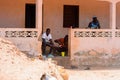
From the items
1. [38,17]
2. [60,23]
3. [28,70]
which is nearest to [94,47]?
[60,23]

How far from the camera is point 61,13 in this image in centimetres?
1809

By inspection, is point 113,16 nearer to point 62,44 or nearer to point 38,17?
point 62,44

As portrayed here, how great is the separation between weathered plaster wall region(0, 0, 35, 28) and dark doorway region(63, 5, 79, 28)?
175 centimetres

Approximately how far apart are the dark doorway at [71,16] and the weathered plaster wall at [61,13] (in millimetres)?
169

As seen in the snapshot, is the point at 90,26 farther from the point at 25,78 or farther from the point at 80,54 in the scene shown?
the point at 25,78

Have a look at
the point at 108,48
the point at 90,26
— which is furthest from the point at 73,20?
the point at 108,48

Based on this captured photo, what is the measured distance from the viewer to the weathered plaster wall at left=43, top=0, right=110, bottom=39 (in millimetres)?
A: 17844

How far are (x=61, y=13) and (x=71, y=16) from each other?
0.55 m

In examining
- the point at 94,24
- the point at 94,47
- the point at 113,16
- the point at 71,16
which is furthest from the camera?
the point at 71,16

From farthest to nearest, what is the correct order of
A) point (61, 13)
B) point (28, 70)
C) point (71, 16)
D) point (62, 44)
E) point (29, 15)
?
point (71, 16) → point (61, 13) → point (29, 15) → point (62, 44) → point (28, 70)

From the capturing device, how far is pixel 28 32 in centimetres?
1561

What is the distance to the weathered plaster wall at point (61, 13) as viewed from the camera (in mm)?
17844

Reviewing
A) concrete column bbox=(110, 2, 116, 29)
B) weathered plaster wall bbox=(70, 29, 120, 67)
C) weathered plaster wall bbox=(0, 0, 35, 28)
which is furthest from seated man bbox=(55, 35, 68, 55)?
concrete column bbox=(110, 2, 116, 29)

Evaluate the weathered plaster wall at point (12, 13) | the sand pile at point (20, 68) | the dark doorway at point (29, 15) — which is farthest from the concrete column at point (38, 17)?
the sand pile at point (20, 68)
